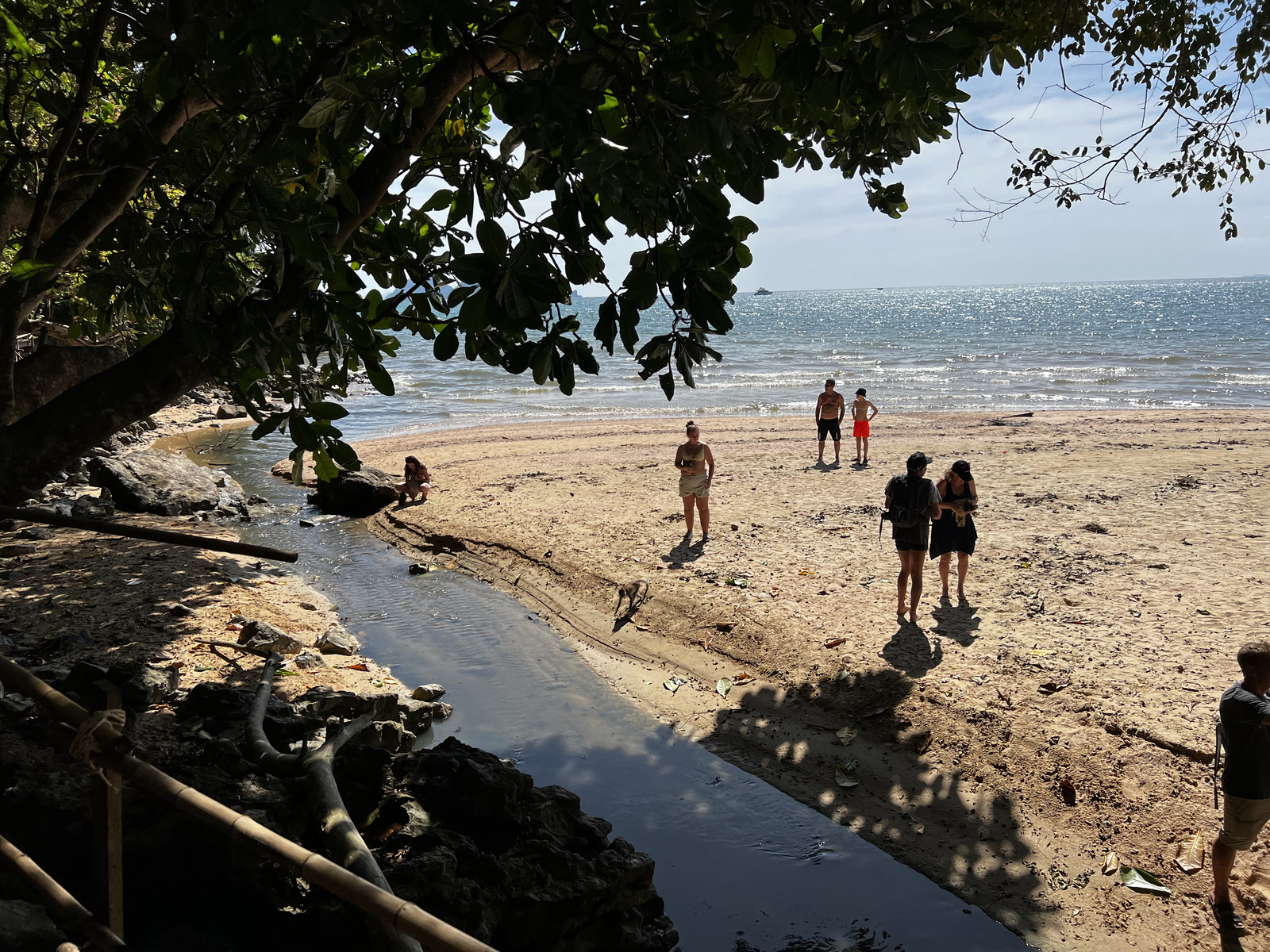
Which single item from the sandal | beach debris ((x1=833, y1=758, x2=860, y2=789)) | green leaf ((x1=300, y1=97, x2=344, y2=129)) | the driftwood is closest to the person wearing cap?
A: beach debris ((x1=833, y1=758, x2=860, y2=789))

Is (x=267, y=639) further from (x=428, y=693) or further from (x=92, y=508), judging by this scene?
(x=92, y=508)

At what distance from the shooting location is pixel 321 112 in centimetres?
302

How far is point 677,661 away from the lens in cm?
920

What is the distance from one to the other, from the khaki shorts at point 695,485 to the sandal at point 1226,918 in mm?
7827

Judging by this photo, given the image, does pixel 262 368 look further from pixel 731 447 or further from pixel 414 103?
pixel 731 447

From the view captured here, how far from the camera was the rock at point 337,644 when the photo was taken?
9.17 metres

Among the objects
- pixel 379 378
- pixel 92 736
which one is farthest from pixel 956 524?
pixel 92 736

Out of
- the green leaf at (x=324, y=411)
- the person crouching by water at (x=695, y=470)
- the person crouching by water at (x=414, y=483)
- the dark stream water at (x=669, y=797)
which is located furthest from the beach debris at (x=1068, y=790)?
the person crouching by water at (x=414, y=483)

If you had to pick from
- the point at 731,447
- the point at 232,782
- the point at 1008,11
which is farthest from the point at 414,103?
the point at 731,447

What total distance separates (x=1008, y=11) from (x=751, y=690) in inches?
242

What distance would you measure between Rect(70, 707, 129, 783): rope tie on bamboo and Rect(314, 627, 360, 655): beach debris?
6.44m

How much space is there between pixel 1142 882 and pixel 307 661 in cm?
730

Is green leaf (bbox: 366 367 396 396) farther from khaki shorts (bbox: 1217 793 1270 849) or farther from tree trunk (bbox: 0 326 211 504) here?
khaki shorts (bbox: 1217 793 1270 849)

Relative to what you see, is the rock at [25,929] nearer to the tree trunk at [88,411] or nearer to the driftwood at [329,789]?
the driftwood at [329,789]
